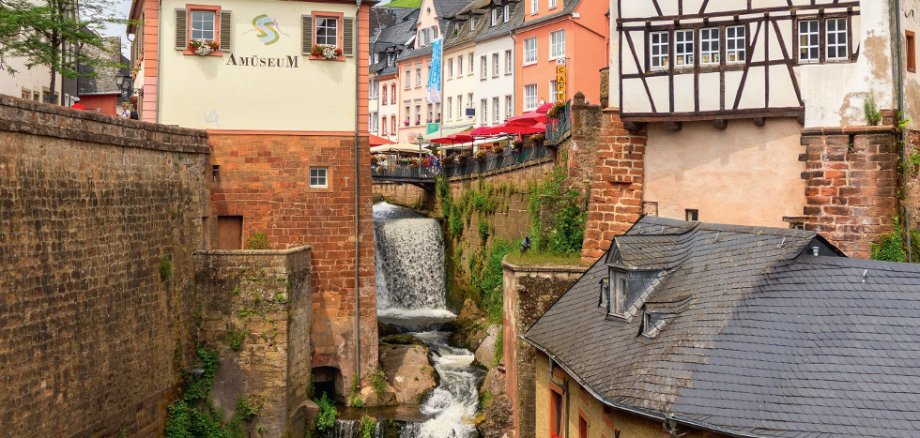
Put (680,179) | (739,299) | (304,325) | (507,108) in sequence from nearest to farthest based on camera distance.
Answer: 1. (739,299)
2. (680,179)
3. (304,325)
4. (507,108)

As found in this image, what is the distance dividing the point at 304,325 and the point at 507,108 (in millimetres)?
22893

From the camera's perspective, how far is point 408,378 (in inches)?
957

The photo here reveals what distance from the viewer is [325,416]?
22.8 m

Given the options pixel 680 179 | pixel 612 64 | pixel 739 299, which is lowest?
pixel 739 299

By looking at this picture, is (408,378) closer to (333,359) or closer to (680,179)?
(333,359)

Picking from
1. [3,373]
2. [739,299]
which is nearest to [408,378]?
[3,373]

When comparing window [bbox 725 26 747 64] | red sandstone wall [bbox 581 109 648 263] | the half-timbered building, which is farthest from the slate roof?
red sandstone wall [bbox 581 109 648 263]

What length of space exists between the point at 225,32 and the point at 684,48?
9.99 m

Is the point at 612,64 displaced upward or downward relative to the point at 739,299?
upward

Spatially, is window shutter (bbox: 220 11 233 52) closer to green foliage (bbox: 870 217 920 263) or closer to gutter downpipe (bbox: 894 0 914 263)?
gutter downpipe (bbox: 894 0 914 263)

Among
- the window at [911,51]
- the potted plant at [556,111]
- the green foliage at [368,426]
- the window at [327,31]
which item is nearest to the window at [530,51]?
the potted plant at [556,111]

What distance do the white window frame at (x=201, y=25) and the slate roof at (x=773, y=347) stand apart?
43.6 feet

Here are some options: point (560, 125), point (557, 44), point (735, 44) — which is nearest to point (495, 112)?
point (557, 44)

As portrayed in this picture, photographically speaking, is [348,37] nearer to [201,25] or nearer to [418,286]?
[201,25]
